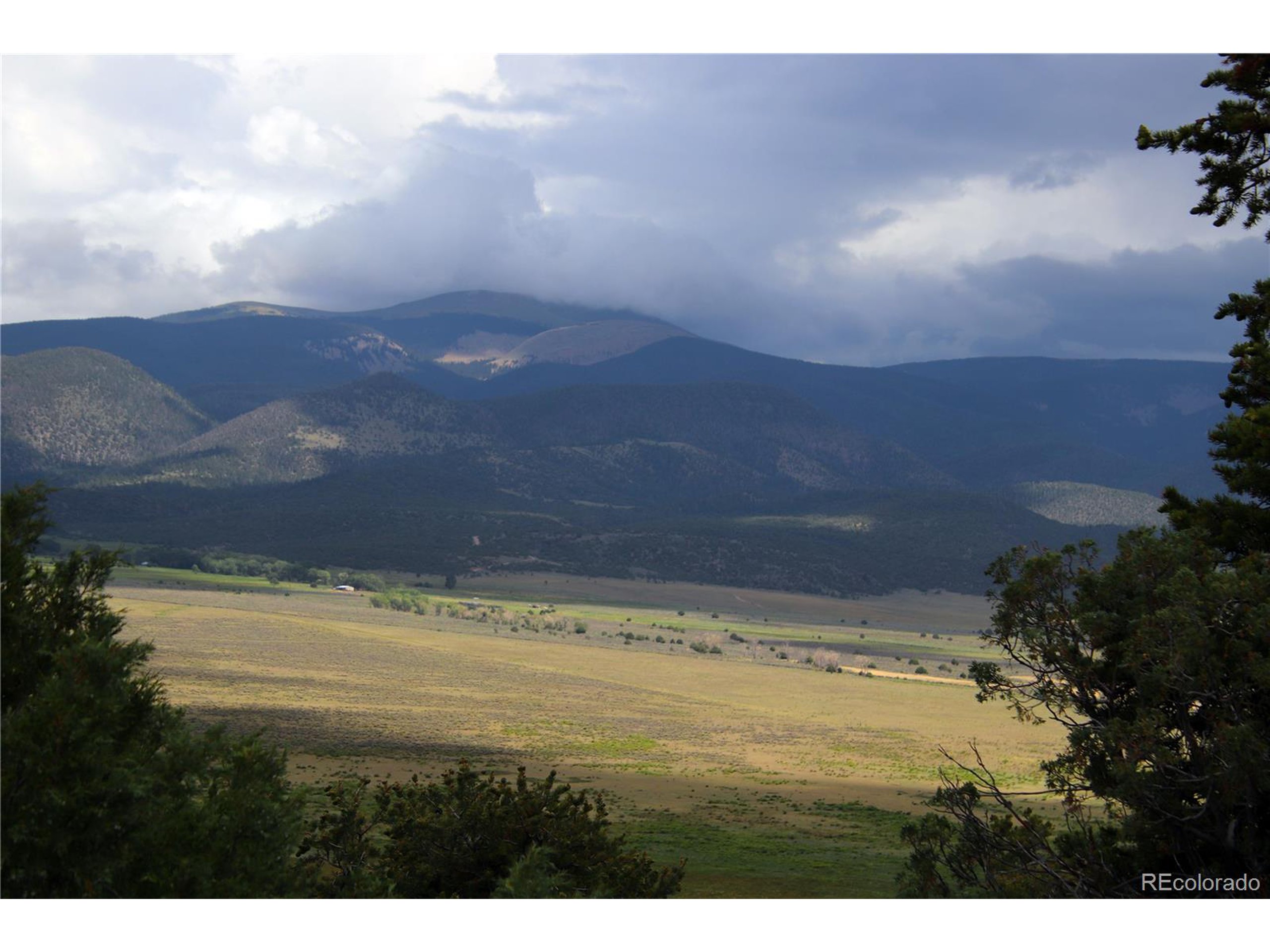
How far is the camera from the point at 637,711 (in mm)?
46500

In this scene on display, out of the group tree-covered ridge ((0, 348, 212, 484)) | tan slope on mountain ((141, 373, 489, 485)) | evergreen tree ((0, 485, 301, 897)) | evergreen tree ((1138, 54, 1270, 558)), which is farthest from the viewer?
tan slope on mountain ((141, 373, 489, 485))

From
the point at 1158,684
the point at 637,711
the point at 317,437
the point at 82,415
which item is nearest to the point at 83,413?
the point at 82,415

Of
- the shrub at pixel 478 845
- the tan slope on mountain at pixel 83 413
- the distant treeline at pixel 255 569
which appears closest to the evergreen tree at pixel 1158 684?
the shrub at pixel 478 845

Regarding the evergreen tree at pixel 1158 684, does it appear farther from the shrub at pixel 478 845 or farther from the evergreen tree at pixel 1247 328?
the shrub at pixel 478 845

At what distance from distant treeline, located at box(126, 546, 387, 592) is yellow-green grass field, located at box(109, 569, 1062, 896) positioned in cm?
915

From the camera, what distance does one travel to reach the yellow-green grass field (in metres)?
24.7

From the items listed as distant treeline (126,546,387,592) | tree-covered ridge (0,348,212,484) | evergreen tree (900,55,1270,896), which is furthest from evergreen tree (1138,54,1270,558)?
tree-covered ridge (0,348,212,484)

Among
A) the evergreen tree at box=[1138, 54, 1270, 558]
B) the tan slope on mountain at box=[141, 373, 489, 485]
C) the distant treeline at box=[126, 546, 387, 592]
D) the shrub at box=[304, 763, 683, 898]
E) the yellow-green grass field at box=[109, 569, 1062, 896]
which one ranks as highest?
the tan slope on mountain at box=[141, 373, 489, 485]

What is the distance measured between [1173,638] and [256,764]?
23.6 ft

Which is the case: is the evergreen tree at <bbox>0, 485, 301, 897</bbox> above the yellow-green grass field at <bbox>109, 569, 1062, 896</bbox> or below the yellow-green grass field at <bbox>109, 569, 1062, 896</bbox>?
above

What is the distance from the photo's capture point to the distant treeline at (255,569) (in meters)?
100

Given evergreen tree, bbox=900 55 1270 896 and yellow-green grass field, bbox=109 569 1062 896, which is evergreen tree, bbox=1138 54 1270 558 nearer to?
evergreen tree, bbox=900 55 1270 896

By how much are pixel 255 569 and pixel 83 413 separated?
87.3 meters

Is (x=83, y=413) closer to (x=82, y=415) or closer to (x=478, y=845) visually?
(x=82, y=415)
